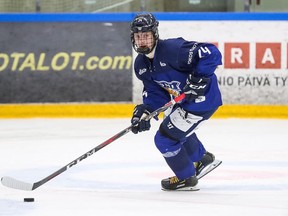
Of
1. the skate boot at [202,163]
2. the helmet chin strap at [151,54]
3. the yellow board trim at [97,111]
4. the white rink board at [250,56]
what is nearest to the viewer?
the helmet chin strap at [151,54]

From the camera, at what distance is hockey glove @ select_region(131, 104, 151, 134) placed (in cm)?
459

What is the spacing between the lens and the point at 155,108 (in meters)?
4.79

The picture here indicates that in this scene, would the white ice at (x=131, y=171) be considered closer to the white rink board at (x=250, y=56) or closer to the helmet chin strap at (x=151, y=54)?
the white rink board at (x=250, y=56)

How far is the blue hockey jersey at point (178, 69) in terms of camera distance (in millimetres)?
4543

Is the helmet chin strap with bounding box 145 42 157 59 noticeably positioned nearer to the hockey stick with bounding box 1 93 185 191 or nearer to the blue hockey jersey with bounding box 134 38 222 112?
the blue hockey jersey with bounding box 134 38 222 112

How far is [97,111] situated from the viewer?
853 cm

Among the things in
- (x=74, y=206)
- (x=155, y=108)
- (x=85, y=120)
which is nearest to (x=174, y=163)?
(x=155, y=108)

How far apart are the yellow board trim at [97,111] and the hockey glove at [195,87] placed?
12.5 ft

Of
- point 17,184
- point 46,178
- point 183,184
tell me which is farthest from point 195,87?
point 17,184

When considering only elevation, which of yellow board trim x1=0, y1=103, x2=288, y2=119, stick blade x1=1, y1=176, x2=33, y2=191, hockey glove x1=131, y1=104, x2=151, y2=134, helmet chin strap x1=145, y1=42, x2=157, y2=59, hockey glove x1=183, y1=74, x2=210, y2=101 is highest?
helmet chin strap x1=145, y1=42, x2=157, y2=59

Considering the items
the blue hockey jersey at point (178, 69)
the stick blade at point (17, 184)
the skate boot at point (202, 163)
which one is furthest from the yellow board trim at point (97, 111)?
the stick blade at point (17, 184)

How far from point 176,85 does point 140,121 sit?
0.29m

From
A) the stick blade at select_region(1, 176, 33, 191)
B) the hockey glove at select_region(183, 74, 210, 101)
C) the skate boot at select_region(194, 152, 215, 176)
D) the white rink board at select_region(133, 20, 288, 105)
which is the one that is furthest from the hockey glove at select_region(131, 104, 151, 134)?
the white rink board at select_region(133, 20, 288, 105)

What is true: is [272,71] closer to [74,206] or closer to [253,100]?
[253,100]
